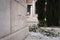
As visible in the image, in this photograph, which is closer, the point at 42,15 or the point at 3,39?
the point at 3,39

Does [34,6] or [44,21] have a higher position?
[34,6]

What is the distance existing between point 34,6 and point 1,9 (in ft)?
60.0

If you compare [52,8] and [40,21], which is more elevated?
[52,8]

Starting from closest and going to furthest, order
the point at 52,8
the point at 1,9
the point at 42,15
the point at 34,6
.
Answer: the point at 1,9 → the point at 52,8 → the point at 42,15 → the point at 34,6

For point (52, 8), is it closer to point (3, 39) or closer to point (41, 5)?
point (41, 5)

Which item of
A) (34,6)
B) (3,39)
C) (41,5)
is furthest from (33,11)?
(3,39)

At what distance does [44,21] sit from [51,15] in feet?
2.02

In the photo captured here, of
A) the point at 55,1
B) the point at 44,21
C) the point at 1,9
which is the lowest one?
the point at 44,21

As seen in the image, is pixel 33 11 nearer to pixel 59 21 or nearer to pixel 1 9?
pixel 59 21

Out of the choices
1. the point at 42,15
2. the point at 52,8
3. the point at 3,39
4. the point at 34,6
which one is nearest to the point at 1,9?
the point at 3,39

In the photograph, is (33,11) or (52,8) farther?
(33,11)

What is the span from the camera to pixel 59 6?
801 cm

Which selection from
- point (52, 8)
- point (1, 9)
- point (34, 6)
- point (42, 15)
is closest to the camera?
point (1, 9)

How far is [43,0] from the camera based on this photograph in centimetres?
875
